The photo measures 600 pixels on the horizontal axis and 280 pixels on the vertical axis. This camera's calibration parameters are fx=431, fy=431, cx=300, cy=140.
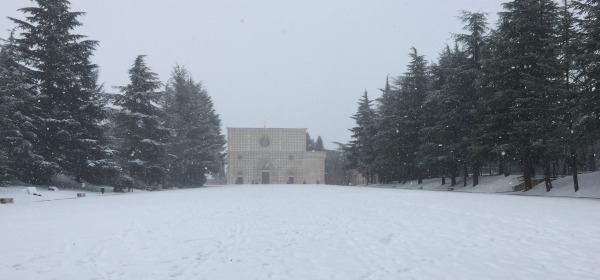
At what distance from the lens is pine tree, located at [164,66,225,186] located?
1694 inches

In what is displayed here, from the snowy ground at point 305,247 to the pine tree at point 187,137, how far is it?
32.1 m

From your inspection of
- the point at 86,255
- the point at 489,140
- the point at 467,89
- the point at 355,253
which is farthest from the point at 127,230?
the point at 467,89

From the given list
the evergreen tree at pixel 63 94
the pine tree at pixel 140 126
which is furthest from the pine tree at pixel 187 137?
the evergreen tree at pixel 63 94

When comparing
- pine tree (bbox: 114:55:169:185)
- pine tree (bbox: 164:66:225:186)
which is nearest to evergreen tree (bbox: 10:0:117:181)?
pine tree (bbox: 114:55:169:185)

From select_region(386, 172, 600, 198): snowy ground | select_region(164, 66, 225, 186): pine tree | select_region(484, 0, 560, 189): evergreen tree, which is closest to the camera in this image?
select_region(386, 172, 600, 198): snowy ground

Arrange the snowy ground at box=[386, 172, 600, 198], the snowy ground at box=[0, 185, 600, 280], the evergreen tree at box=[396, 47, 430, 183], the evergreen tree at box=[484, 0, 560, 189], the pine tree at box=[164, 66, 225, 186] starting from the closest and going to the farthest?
1. the snowy ground at box=[0, 185, 600, 280]
2. the snowy ground at box=[386, 172, 600, 198]
3. the evergreen tree at box=[484, 0, 560, 189]
4. the evergreen tree at box=[396, 47, 430, 183]
5. the pine tree at box=[164, 66, 225, 186]

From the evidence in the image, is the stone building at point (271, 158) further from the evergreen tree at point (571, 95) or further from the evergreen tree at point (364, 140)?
the evergreen tree at point (571, 95)

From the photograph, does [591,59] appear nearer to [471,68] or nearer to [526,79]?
[526,79]

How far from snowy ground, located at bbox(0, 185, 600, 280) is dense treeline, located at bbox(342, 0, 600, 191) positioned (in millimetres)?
10226

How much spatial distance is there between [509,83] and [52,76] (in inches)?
1023

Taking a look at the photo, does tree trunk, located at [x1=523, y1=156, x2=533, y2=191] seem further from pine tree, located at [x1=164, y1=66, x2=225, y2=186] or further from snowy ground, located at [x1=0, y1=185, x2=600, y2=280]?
pine tree, located at [x1=164, y1=66, x2=225, y2=186]

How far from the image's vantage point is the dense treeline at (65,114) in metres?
22.8

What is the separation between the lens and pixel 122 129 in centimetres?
3291

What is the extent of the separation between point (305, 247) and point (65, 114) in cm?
2345
